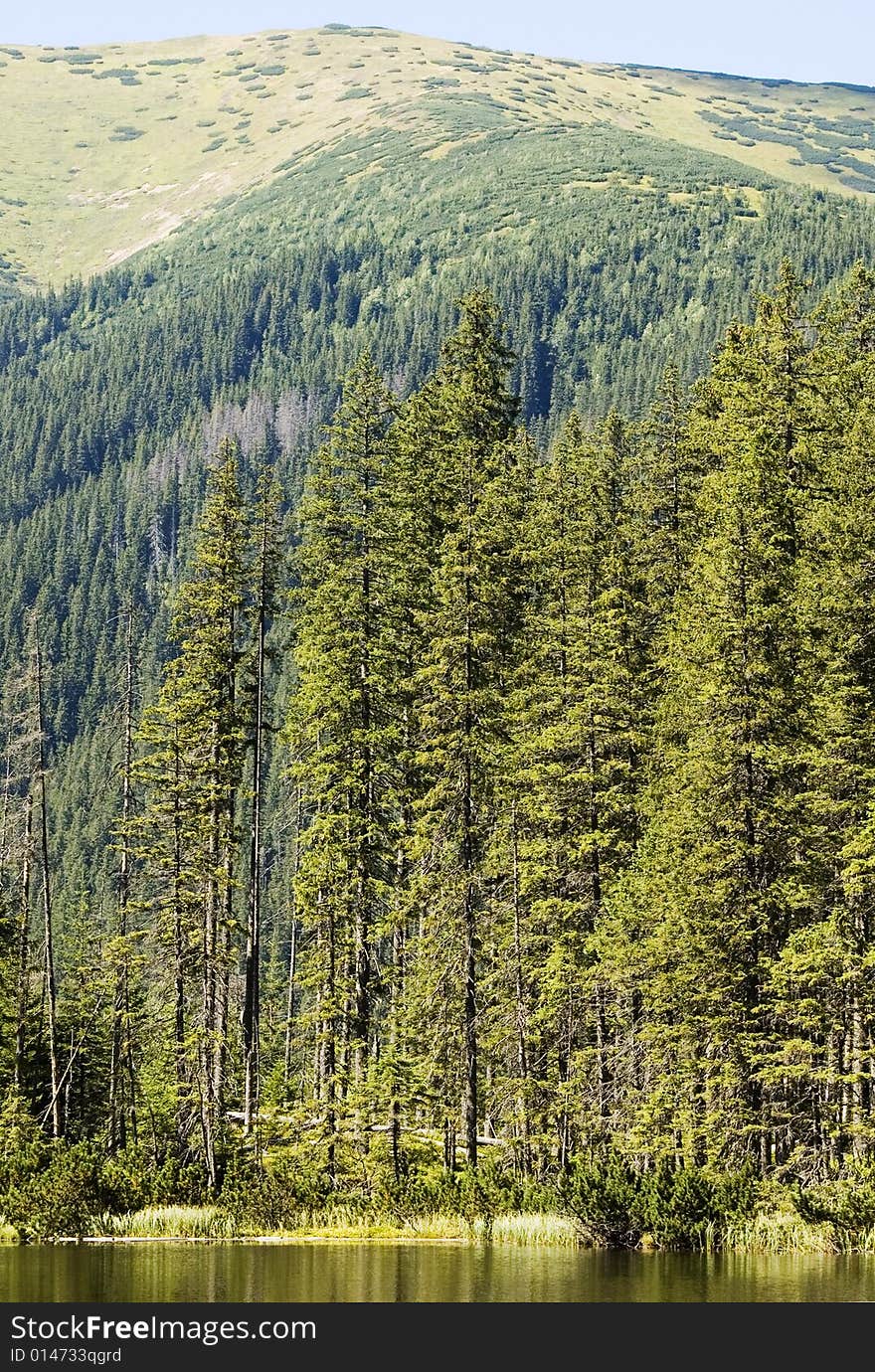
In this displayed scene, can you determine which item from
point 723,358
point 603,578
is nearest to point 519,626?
point 603,578

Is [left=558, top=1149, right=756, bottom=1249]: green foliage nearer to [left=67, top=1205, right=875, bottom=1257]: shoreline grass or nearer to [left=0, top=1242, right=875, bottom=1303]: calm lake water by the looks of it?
[left=67, top=1205, right=875, bottom=1257]: shoreline grass

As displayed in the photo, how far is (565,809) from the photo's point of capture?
42438 millimetres

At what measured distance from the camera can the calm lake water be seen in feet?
78.5

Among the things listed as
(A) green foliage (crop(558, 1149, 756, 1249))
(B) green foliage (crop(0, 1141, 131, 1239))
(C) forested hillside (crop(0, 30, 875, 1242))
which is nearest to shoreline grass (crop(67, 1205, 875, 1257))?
(A) green foliage (crop(558, 1149, 756, 1249))

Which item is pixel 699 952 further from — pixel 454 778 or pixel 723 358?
pixel 723 358

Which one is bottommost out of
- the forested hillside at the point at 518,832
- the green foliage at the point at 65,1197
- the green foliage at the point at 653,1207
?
the green foliage at the point at 65,1197

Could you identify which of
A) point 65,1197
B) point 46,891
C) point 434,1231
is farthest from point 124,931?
point 434,1231

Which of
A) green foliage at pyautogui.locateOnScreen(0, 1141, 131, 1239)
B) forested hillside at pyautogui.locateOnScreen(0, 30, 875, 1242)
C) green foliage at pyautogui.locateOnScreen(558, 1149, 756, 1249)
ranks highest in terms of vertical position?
forested hillside at pyautogui.locateOnScreen(0, 30, 875, 1242)

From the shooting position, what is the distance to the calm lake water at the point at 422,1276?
2394cm

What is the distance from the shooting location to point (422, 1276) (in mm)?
26812

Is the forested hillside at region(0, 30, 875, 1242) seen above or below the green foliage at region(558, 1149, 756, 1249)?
above

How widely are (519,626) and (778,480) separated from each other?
30.6 feet

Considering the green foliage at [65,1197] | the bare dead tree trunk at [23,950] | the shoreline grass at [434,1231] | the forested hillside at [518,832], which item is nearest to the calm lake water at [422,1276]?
the shoreline grass at [434,1231]

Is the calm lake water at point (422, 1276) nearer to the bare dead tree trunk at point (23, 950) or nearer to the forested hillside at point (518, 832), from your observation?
the forested hillside at point (518, 832)
